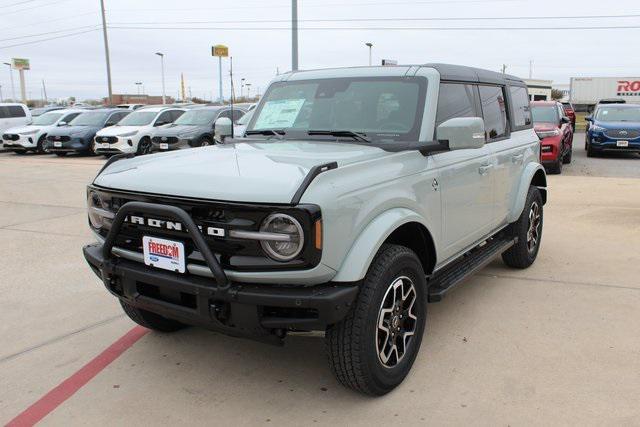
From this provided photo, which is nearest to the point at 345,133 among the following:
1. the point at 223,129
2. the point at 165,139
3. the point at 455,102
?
the point at 455,102

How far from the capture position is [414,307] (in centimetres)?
324

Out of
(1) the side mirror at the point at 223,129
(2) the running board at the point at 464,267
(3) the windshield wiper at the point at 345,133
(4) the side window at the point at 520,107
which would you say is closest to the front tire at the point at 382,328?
(2) the running board at the point at 464,267

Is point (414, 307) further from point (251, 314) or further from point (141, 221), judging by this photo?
point (141, 221)

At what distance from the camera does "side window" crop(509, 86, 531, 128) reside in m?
5.24

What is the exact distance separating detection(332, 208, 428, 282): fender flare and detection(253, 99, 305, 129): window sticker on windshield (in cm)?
147

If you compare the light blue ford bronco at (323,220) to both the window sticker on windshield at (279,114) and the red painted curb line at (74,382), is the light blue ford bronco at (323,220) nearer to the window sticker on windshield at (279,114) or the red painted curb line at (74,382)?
the window sticker on windshield at (279,114)

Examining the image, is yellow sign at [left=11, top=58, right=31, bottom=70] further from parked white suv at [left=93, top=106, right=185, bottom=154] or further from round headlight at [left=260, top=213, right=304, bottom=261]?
round headlight at [left=260, top=213, right=304, bottom=261]

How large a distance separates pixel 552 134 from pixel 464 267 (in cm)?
932

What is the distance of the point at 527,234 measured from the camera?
5172 mm

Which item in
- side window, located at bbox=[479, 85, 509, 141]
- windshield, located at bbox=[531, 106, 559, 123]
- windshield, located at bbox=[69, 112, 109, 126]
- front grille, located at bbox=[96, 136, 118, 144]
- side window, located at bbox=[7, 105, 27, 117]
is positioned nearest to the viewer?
side window, located at bbox=[479, 85, 509, 141]

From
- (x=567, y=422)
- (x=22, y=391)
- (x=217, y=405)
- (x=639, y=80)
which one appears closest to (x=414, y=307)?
(x=567, y=422)

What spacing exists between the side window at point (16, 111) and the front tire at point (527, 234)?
21456 mm

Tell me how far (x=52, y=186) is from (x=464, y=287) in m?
9.36

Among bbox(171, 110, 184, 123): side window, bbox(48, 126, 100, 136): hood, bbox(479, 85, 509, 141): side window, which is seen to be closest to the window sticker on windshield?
bbox(479, 85, 509, 141): side window
